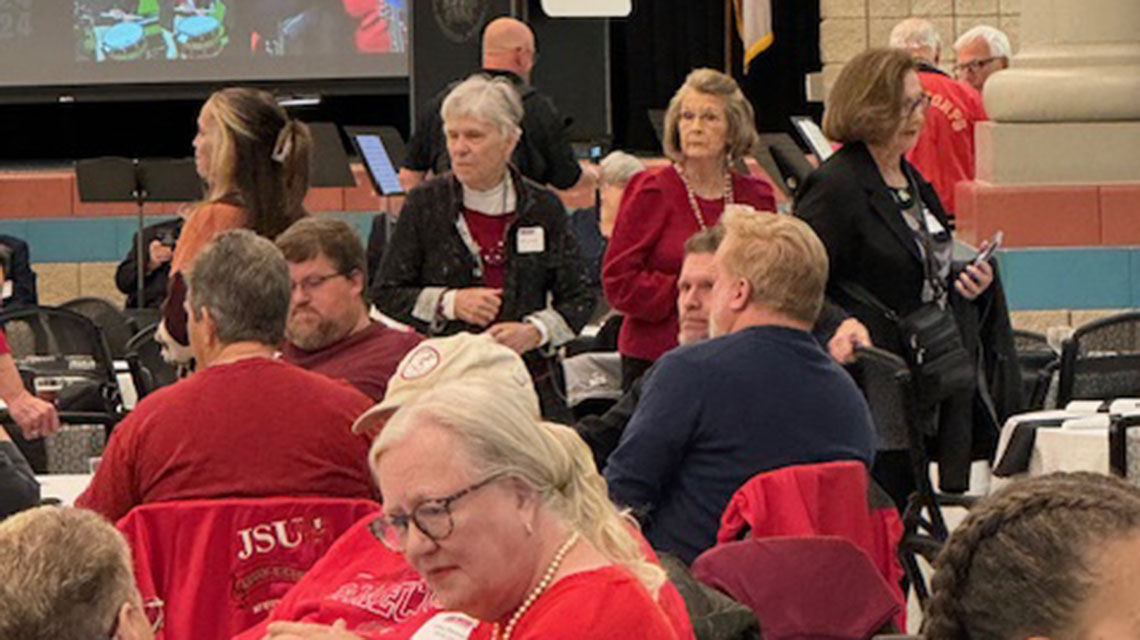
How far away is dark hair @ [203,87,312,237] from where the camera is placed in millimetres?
5398

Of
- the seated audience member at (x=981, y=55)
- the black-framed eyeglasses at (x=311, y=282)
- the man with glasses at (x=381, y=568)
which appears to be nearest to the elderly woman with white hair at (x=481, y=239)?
the black-framed eyeglasses at (x=311, y=282)

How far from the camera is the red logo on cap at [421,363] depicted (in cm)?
342

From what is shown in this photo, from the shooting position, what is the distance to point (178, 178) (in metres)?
12.7

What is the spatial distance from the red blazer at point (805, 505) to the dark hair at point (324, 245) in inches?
41.3

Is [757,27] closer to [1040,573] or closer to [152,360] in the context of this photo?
[152,360]

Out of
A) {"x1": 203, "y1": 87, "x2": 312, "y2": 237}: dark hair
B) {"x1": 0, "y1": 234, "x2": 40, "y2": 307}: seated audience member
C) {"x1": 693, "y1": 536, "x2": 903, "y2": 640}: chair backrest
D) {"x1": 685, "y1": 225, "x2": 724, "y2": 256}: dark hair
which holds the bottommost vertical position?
{"x1": 0, "y1": 234, "x2": 40, "y2": 307}: seated audience member

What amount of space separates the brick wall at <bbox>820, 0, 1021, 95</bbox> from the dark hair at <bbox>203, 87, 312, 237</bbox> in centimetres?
813

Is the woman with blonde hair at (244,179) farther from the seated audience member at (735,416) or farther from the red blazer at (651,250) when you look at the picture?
the seated audience member at (735,416)

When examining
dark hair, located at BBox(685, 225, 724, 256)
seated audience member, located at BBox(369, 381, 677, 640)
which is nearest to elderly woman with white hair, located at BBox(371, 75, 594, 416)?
dark hair, located at BBox(685, 225, 724, 256)

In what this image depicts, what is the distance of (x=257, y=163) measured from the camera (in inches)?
213

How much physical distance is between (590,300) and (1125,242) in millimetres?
3389

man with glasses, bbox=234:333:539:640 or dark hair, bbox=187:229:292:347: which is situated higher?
dark hair, bbox=187:229:292:347

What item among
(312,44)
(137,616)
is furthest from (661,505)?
(312,44)

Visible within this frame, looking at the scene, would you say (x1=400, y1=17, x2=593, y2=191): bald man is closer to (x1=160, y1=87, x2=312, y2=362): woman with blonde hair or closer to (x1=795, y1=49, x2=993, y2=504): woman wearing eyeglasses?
(x1=795, y1=49, x2=993, y2=504): woman wearing eyeglasses
